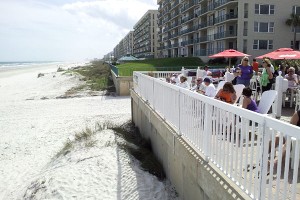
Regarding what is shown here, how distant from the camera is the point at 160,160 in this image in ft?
25.1

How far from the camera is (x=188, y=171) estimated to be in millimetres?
5074

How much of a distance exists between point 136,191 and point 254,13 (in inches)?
1544

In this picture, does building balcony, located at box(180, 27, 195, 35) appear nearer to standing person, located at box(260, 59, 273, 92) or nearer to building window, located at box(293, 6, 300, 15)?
building window, located at box(293, 6, 300, 15)

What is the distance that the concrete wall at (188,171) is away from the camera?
3672 mm

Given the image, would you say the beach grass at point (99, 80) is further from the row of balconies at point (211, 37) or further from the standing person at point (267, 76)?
the standing person at point (267, 76)

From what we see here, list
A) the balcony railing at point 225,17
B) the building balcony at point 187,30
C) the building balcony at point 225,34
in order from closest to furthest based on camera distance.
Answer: the balcony railing at point 225,17 → the building balcony at point 225,34 → the building balcony at point 187,30

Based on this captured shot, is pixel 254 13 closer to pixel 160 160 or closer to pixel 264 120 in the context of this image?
pixel 160 160

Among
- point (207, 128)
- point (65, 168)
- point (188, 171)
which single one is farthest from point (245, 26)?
point (207, 128)

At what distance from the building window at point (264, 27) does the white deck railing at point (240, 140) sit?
37.8m

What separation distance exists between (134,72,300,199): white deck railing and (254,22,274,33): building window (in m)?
37.8

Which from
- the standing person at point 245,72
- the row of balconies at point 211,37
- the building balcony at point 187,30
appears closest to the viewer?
the standing person at point 245,72

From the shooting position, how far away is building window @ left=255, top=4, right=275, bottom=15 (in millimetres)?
40125

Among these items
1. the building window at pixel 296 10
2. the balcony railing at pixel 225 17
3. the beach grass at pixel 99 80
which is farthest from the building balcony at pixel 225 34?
the beach grass at pixel 99 80

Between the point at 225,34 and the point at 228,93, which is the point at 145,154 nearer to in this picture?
the point at 228,93
